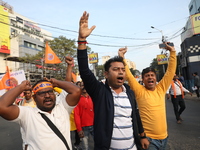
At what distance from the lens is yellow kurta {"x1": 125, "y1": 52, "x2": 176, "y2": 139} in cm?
243

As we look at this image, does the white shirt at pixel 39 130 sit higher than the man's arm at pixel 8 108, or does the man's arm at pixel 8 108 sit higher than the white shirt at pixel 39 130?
the man's arm at pixel 8 108

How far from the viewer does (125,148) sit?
188cm

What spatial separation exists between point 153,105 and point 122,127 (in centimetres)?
84

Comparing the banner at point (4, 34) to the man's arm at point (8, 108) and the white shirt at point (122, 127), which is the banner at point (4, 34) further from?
the white shirt at point (122, 127)

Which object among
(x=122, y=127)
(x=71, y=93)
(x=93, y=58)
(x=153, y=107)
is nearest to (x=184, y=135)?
(x=153, y=107)

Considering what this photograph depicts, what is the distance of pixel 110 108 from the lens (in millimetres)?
1886

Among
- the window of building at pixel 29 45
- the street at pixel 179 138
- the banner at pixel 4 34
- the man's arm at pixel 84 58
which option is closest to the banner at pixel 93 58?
the banner at pixel 4 34

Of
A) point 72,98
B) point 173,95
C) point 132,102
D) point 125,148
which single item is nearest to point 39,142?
point 72,98

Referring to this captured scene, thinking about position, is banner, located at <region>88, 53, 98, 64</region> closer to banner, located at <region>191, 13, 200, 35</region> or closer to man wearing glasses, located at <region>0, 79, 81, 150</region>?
banner, located at <region>191, 13, 200, 35</region>

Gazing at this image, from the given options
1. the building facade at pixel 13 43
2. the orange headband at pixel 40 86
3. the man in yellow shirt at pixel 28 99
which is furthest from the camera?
the building facade at pixel 13 43

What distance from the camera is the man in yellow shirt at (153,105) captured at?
241 centimetres

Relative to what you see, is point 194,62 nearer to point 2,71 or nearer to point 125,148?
point 125,148

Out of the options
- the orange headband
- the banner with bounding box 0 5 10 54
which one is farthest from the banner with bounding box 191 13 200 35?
the banner with bounding box 0 5 10 54

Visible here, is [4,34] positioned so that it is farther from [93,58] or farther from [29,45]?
[93,58]
